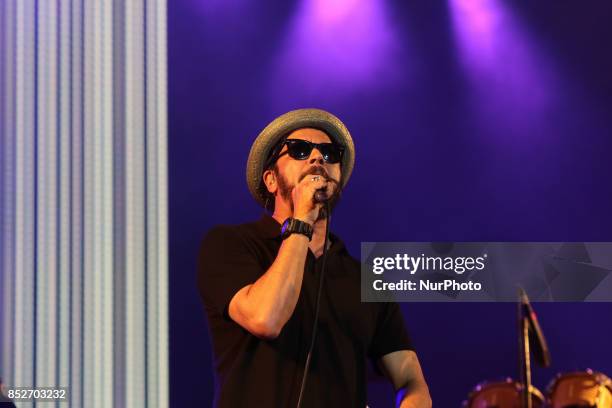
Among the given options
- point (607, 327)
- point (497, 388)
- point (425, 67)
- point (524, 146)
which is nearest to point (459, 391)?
point (607, 327)

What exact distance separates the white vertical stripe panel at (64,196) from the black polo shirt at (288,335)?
476 mm

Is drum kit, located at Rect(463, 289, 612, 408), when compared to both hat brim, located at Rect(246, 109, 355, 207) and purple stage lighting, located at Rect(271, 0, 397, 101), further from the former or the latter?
purple stage lighting, located at Rect(271, 0, 397, 101)

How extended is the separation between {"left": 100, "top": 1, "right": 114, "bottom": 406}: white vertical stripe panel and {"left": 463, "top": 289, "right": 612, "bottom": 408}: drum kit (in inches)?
56.0

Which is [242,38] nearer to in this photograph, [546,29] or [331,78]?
[331,78]

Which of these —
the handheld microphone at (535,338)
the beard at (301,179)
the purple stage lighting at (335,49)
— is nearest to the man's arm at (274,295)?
the beard at (301,179)

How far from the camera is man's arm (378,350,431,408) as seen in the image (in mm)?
3361

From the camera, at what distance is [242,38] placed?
13.2ft

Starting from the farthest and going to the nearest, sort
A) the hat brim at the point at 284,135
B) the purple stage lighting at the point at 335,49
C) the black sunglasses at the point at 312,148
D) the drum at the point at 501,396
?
1. the purple stage lighting at the point at 335,49
2. the hat brim at the point at 284,135
3. the black sunglasses at the point at 312,148
4. the drum at the point at 501,396

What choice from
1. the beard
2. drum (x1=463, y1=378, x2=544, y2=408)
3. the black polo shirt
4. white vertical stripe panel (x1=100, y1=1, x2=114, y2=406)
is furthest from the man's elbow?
drum (x1=463, y1=378, x2=544, y2=408)

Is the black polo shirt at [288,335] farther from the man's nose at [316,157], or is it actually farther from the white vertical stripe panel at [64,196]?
the white vertical stripe panel at [64,196]

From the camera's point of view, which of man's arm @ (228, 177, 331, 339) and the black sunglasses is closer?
man's arm @ (228, 177, 331, 339)

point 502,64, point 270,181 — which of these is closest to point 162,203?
point 270,181

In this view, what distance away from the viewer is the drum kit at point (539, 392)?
2.27 metres

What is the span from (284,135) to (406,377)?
1021mm
